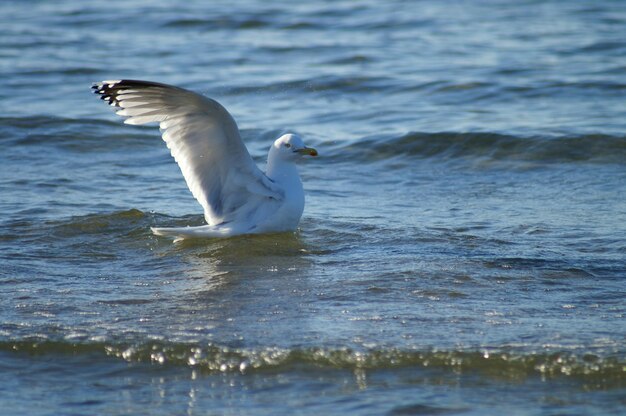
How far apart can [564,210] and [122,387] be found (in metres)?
4.34

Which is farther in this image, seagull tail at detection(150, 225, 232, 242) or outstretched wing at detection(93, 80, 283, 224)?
seagull tail at detection(150, 225, 232, 242)

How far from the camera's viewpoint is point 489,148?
1026 centimetres

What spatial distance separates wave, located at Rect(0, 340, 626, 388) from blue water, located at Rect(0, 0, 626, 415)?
0.04ft

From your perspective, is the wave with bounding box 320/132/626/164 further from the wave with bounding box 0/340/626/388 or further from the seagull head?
the wave with bounding box 0/340/626/388

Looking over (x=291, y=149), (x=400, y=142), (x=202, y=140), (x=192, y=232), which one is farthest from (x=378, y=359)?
(x=400, y=142)

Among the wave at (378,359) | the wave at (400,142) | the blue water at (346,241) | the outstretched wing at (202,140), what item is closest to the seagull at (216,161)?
the outstretched wing at (202,140)

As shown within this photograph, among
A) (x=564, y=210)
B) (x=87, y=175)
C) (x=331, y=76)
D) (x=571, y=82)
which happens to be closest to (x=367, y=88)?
(x=331, y=76)

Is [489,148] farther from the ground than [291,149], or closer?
closer

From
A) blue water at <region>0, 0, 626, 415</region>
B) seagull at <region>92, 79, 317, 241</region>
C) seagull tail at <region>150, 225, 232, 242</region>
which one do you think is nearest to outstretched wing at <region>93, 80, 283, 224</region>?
seagull at <region>92, 79, 317, 241</region>

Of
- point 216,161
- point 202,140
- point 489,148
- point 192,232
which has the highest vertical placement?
point 202,140

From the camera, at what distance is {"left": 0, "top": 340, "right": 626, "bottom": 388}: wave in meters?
4.80

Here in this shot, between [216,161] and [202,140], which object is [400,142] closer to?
[216,161]

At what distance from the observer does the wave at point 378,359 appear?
4.80 m

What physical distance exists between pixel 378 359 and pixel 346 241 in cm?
248
